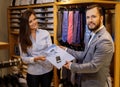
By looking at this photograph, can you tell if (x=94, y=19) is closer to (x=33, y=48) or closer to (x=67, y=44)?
(x=33, y=48)

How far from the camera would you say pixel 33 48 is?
2707 mm

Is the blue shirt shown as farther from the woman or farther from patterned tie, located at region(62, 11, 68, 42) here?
patterned tie, located at region(62, 11, 68, 42)

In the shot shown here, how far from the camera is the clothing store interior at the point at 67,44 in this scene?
2.12m

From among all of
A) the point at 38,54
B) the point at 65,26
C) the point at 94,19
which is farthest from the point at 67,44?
the point at 94,19

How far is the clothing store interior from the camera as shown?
2.12 m

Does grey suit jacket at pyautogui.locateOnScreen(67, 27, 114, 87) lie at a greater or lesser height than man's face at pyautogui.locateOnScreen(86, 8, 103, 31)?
lesser

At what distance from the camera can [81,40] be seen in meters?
3.09

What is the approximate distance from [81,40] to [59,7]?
0.71 metres

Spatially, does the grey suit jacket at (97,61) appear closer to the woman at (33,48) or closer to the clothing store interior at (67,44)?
the clothing store interior at (67,44)

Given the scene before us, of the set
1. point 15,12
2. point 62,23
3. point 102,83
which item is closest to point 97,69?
point 102,83

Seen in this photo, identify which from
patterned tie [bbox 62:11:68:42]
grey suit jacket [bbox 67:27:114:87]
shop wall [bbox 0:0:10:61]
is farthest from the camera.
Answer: shop wall [bbox 0:0:10:61]

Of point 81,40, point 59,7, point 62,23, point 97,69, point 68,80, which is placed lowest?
point 68,80

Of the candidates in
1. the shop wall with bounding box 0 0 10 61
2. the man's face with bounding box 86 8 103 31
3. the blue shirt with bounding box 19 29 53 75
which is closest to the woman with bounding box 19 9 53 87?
the blue shirt with bounding box 19 29 53 75

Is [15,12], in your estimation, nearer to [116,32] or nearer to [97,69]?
[116,32]
